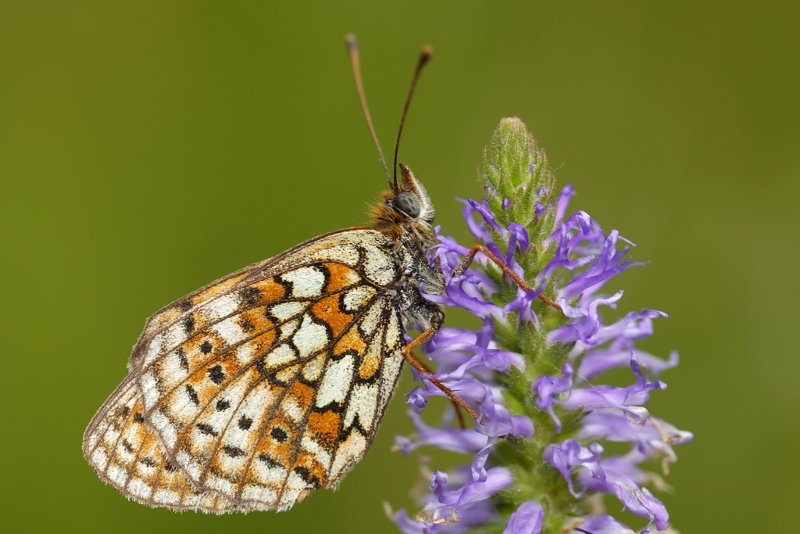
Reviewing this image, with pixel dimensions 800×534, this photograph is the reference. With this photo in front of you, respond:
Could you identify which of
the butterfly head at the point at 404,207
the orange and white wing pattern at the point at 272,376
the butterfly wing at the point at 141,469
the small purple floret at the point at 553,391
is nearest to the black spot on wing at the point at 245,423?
the orange and white wing pattern at the point at 272,376

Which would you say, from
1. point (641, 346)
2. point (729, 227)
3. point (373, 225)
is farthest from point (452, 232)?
point (373, 225)

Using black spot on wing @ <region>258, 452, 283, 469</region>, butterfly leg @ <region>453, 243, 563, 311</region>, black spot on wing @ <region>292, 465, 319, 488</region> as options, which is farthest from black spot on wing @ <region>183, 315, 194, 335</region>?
butterfly leg @ <region>453, 243, 563, 311</region>

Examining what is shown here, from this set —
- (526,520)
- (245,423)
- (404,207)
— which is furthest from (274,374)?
(526,520)

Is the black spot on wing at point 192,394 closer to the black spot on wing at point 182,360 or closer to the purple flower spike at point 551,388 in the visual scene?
the black spot on wing at point 182,360

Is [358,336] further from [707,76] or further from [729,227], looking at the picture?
[707,76]

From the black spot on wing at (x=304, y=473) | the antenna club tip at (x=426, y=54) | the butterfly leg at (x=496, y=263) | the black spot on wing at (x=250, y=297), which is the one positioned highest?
the antenna club tip at (x=426, y=54)

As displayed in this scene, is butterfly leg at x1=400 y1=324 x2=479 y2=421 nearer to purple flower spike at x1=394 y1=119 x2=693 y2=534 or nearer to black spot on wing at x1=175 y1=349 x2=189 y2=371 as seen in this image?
purple flower spike at x1=394 y1=119 x2=693 y2=534
